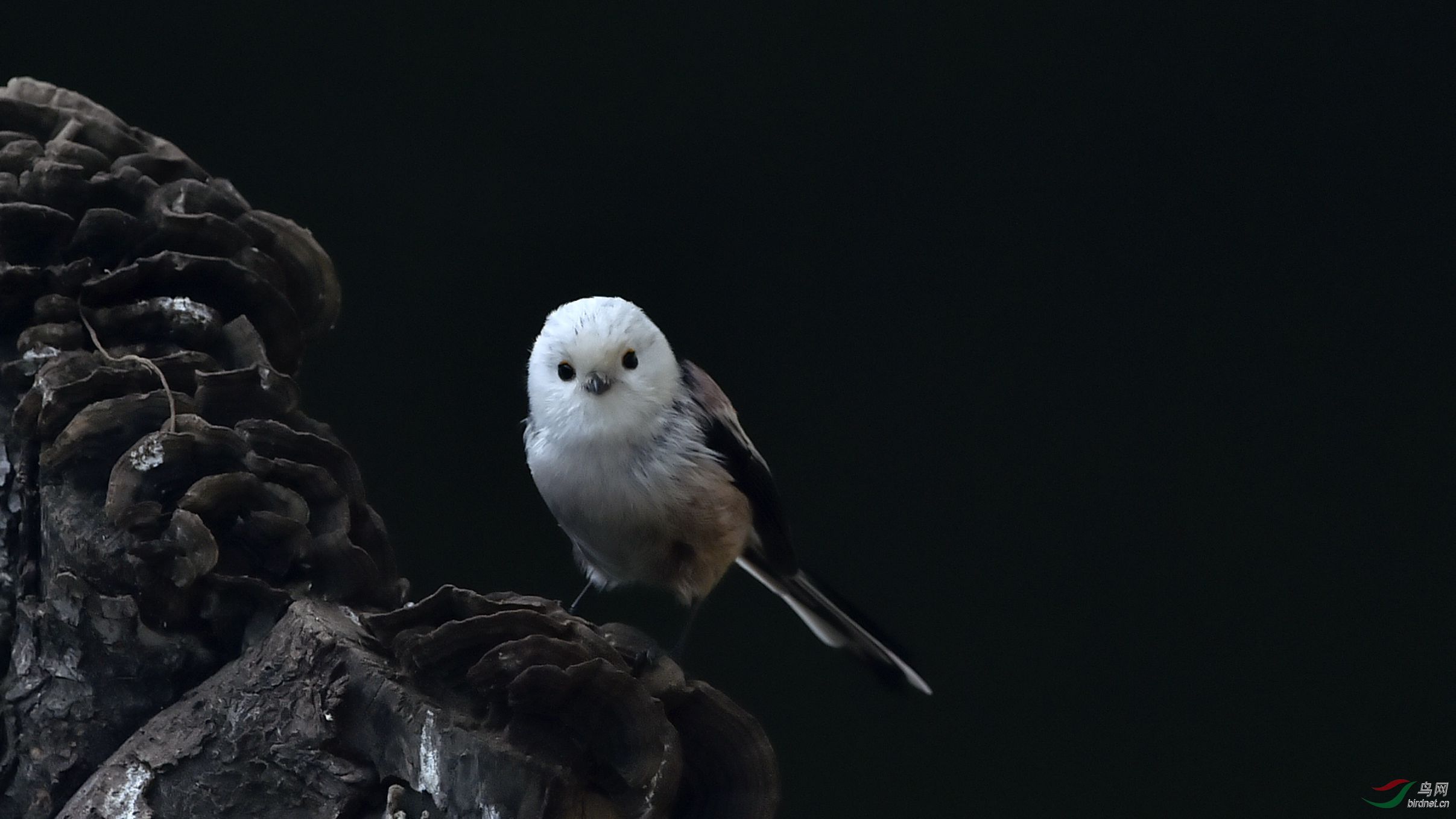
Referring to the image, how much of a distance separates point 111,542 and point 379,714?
48 cm

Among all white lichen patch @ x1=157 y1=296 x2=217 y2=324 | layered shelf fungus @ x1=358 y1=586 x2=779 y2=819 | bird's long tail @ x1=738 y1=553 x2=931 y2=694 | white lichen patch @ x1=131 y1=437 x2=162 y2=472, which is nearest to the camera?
layered shelf fungus @ x1=358 y1=586 x2=779 y2=819

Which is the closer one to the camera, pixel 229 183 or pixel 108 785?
pixel 108 785

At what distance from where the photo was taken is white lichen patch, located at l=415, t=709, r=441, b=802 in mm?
1682

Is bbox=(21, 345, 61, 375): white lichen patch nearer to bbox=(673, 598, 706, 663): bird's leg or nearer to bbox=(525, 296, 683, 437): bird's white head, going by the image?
bbox=(525, 296, 683, 437): bird's white head

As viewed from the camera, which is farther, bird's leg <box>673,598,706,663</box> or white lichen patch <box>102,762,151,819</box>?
bird's leg <box>673,598,706,663</box>

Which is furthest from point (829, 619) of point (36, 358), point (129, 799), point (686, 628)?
point (36, 358)

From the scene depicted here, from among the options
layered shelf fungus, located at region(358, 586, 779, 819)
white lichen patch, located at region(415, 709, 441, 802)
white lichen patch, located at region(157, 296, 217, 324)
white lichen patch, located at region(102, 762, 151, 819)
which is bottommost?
white lichen patch, located at region(102, 762, 151, 819)

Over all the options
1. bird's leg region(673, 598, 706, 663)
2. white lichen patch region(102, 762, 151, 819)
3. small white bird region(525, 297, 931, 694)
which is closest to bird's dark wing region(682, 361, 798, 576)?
small white bird region(525, 297, 931, 694)

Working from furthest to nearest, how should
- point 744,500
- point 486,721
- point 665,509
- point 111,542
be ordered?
1. point 744,500
2. point 665,509
3. point 111,542
4. point 486,721

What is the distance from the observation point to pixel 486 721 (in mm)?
1700

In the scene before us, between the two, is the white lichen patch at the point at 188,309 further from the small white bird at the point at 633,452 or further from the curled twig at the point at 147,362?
the small white bird at the point at 633,452

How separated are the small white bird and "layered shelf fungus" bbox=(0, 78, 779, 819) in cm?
18

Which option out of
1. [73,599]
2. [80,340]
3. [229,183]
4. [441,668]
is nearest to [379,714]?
[441,668]

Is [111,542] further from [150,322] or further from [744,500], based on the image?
[744,500]
